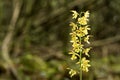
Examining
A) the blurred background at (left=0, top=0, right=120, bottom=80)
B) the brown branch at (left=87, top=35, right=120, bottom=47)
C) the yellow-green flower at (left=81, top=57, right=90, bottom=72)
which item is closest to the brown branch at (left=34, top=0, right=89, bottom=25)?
the blurred background at (left=0, top=0, right=120, bottom=80)

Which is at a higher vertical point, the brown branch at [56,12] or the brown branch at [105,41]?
the brown branch at [56,12]

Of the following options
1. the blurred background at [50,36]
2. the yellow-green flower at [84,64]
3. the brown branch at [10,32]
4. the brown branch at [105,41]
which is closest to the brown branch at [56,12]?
the blurred background at [50,36]

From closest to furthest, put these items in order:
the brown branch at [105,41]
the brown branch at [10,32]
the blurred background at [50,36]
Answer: the blurred background at [50,36] < the brown branch at [10,32] < the brown branch at [105,41]

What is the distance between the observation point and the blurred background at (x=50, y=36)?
9751mm

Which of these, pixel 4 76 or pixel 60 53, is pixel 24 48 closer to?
pixel 60 53

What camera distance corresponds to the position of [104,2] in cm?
1018

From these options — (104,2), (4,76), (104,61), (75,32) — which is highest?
(104,2)

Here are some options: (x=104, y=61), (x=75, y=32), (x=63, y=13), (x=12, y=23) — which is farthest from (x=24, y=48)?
(x=75, y=32)

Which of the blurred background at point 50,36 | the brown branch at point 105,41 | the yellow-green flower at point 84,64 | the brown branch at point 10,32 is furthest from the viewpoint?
the brown branch at point 105,41

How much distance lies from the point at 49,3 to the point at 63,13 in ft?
1.62

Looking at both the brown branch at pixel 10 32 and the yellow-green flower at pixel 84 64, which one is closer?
the yellow-green flower at pixel 84 64

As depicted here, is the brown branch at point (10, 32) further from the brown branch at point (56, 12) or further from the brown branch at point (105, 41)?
the brown branch at point (105, 41)

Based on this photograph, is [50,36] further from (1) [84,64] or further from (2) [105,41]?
(1) [84,64]

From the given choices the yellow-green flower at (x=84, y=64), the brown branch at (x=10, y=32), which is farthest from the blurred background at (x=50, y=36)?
the yellow-green flower at (x=84, y=64)
